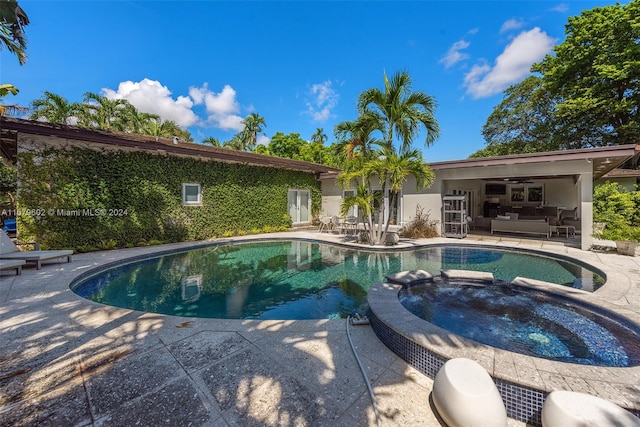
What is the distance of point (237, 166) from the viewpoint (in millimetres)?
12820

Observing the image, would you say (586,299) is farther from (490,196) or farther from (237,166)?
(490,196)

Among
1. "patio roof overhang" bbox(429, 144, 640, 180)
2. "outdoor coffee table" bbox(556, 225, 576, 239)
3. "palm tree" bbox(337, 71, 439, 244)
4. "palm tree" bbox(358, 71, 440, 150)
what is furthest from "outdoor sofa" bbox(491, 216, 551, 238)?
"palm tree" bbox(358, 71, 440, 150)

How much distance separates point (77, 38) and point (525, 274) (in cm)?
1581

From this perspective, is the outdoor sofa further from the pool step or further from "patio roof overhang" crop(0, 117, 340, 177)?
"patio roof overhang" crop(0, 117, 340, 177)

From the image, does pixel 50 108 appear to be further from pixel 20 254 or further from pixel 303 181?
pixel 303 181

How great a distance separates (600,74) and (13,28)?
25.4 meters

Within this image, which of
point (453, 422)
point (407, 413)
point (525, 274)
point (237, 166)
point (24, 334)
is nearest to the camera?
point (453, 422)

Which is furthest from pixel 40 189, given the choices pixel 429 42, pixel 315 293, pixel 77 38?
pixel 429 42

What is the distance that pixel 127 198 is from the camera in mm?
9711

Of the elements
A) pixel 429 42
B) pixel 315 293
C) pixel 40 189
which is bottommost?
pixel 315 293

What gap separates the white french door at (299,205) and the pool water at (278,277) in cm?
556

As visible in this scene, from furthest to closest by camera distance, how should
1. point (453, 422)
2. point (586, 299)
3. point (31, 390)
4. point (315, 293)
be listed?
point (315, 293) < point (586, 299) < point (31, 390) < point (453, 422)

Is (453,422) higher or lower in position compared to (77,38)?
lower

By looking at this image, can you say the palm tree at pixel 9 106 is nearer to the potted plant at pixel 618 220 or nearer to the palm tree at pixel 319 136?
the potted plant at pixel 618 220
